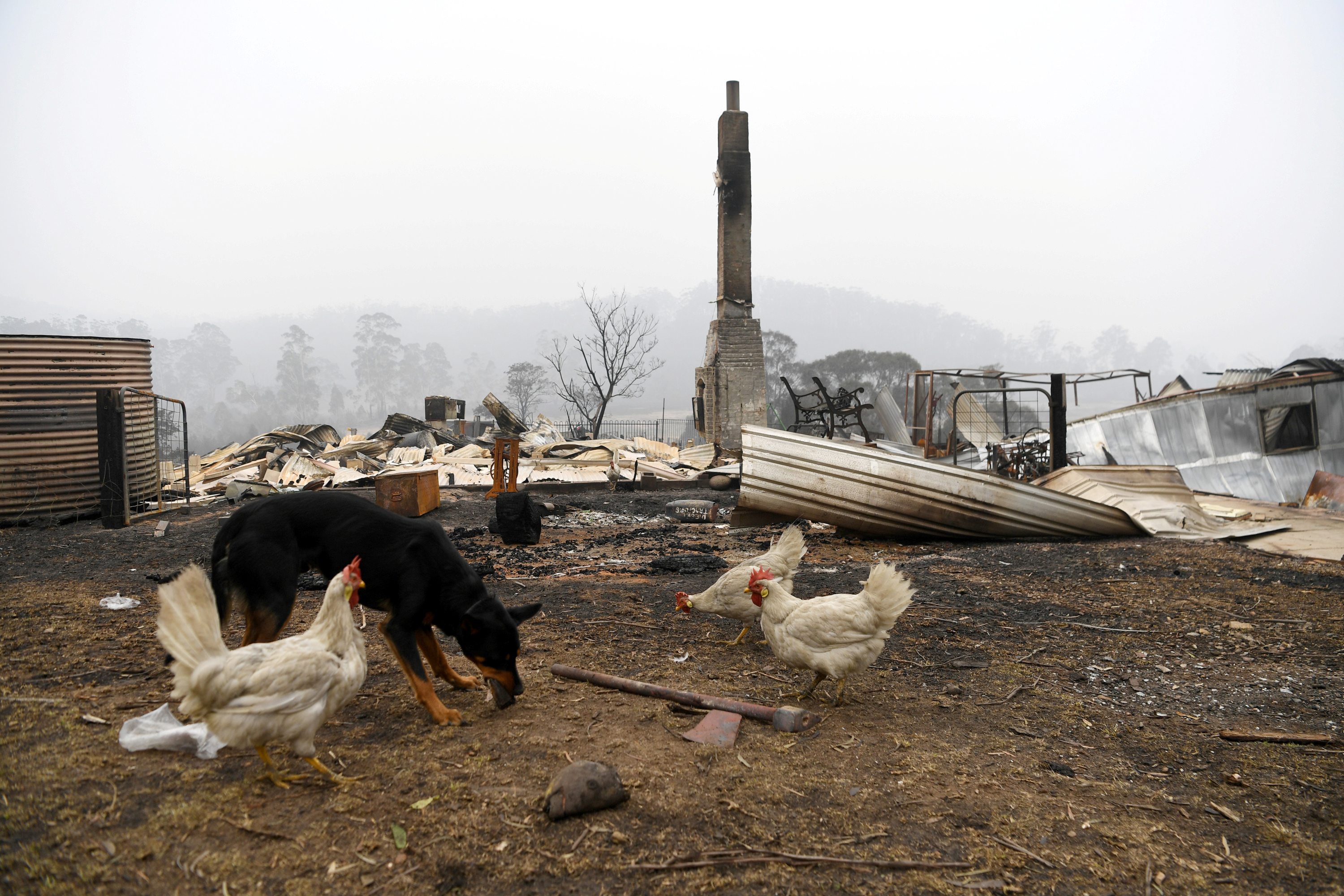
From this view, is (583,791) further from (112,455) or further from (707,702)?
(112,455)

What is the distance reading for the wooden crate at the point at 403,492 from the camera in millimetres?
9727

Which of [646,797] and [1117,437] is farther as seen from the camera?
[1117,437]

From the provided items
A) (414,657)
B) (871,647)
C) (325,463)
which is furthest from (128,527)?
(871,647)

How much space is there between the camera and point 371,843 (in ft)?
7.62

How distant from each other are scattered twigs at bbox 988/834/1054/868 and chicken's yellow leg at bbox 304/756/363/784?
7.94 ft

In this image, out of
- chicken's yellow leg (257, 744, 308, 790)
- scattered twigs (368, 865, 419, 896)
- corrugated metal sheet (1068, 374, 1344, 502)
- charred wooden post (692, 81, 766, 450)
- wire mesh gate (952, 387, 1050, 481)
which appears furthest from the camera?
charred wooden post (692, 81, 766, 450)

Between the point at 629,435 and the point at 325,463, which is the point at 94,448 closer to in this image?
the point at 325,463

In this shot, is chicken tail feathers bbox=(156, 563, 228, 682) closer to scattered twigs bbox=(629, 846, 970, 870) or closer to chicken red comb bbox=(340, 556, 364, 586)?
chicken red comb bbox=(340, 556, 364, 586)

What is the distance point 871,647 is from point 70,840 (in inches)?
128

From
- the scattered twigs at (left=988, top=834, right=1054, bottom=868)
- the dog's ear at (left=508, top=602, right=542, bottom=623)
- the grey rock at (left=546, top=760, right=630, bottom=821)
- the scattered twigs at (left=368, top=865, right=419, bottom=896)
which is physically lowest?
the scattered twigs at (left=988, top=834, right=1054, bottom=868)

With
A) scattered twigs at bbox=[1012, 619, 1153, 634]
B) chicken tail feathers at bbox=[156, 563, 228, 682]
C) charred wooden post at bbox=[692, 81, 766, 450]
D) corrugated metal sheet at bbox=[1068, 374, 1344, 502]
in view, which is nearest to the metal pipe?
chicken tail feathers at bbox=[156, 563, 228, 682]

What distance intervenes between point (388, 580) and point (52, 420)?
32.4ft

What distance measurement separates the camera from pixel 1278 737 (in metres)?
3.10

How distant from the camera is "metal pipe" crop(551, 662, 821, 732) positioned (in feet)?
10.6
